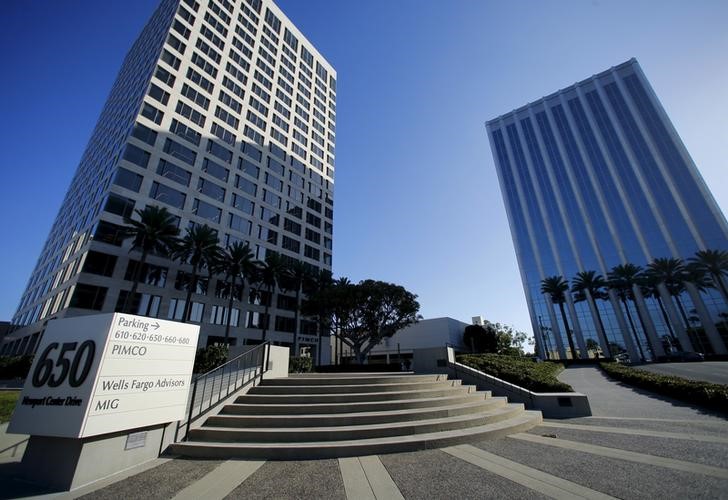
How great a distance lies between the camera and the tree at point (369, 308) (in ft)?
109

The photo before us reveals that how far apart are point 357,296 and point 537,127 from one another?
79.5 m

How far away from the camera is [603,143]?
227 ft

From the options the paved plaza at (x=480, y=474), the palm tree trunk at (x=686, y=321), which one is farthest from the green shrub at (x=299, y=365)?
the palm tree trunk at (x=686, y=321)

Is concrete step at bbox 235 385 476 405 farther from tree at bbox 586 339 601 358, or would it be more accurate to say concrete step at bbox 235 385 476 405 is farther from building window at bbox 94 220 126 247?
tree at bbox 586 339 601 358

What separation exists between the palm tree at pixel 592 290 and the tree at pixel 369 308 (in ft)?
136

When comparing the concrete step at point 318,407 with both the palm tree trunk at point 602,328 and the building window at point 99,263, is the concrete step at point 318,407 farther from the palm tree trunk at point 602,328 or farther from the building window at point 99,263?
the palm tree trunk at point 602,328

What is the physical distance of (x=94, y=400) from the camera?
5.34 meters

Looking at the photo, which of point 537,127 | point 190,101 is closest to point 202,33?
point 190,101

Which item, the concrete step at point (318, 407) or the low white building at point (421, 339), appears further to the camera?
the low white building at point (421, 339)

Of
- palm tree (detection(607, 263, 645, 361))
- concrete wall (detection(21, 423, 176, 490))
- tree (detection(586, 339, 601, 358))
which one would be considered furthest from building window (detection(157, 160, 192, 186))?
tree (detection(586, 339, 601, 358))

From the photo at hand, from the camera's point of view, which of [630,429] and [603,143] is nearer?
[630,429]

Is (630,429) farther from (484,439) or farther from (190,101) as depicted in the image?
(190,101)

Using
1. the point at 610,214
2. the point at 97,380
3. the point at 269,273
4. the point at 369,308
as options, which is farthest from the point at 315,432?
the point at 610,214

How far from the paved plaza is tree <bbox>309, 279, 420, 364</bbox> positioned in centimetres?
2600
